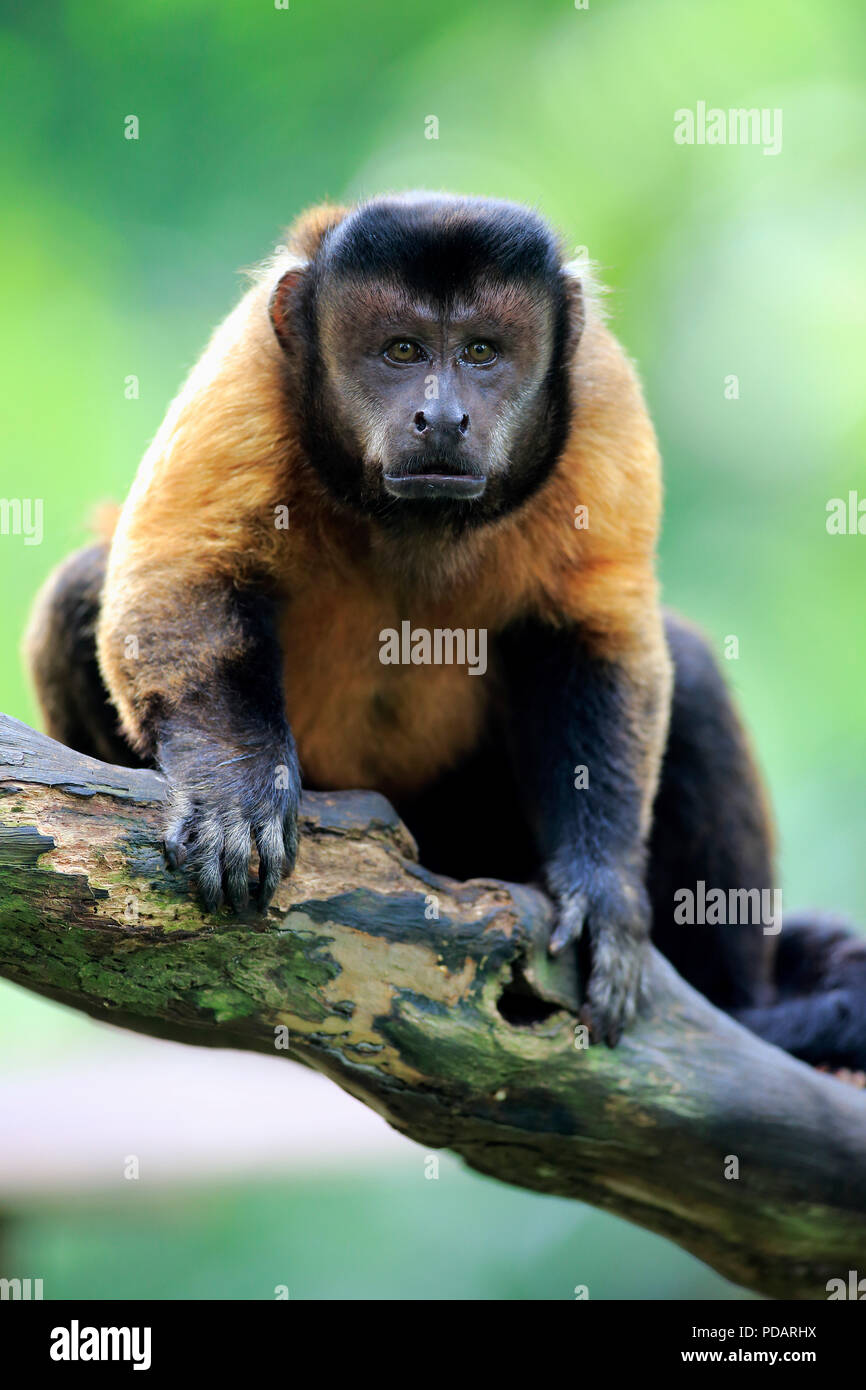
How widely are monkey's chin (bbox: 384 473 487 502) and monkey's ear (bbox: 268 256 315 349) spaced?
0.83 m

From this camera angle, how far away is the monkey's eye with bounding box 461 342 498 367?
4613 millimetres

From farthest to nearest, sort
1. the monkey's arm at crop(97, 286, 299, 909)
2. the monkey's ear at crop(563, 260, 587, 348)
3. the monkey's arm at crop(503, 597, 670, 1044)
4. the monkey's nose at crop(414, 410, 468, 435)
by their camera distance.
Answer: the monkey's ear at crop(563, 260, 587, 348), the monkey's arm at crop(503, 597, 670, 1044), the monkey's nose at crop(414, 410, 468, 435), the monkey's arm at crop(97, 286, 299, 909)

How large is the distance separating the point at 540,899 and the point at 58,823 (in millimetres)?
1679

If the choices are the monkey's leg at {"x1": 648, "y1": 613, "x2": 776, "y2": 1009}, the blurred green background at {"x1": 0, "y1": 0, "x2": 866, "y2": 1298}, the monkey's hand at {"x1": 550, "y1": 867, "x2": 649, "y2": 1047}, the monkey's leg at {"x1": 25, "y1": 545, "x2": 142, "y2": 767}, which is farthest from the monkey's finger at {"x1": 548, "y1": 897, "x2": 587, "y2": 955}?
the blurred green background at {"x1": 0, "y1": 0, "x2": 866, "y2": 1298}

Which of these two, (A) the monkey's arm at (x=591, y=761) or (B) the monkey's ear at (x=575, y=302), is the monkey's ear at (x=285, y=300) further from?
(A) the monkey's arm at (x=591, y=761)

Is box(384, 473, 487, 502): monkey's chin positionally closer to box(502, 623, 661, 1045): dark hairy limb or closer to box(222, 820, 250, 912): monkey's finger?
box(502, 623, 661, 1045): dark hairy limb

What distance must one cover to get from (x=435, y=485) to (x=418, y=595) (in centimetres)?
77

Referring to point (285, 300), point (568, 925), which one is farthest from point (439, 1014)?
point (285, 300)

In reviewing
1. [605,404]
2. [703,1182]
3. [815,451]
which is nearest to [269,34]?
[815,451]

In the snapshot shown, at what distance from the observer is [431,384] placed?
4.39 metres

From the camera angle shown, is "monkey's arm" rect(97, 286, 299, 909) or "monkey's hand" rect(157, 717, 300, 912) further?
"monkey's arm" rect(97, 286, 299, 909)

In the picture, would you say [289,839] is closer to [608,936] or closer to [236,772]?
[236,772]

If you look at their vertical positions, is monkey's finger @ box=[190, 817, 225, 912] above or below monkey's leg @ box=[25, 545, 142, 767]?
below

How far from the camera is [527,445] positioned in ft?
15.7
